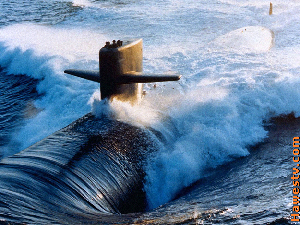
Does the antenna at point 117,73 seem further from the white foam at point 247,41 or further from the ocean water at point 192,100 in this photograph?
the white foam at point 247,41

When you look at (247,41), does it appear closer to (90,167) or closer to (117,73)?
(117,73)

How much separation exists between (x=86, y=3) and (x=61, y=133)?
19258 millimetres

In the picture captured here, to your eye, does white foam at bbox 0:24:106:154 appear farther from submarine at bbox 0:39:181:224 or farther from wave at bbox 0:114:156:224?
wave at bbox 0:114:156:224

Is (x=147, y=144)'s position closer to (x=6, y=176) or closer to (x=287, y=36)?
(x=6, y=176)

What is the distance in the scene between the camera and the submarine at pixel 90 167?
4.07 m

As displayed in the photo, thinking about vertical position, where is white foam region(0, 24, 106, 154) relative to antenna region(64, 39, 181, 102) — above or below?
below

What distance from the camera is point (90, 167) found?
17.4ft

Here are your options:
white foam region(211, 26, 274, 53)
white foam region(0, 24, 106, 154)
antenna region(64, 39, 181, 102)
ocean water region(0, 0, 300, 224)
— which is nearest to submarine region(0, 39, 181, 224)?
antenna region(64, 39, 181, 102)

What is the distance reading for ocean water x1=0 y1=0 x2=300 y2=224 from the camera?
556 centimetres

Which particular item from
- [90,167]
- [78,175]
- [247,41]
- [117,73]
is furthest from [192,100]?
[247,41]

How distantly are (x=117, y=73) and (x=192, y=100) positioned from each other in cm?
292

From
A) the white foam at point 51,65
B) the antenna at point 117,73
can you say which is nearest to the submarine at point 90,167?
the antenna at point 117,73

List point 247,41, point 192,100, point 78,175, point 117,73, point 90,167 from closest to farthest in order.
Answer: point 78,175
point 90,167
point 117,73
point 192,100
point 247,41

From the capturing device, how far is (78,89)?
11.0m
